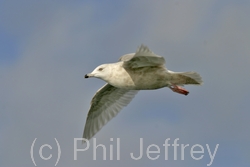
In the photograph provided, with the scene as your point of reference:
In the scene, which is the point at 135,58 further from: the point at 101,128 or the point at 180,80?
the point at 101,128

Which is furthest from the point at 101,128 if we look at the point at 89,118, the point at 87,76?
the point at 87,76

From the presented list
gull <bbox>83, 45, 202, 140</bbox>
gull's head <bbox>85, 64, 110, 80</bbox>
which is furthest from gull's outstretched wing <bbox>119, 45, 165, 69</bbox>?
gull's head <bbox>85, 64, 110, 80</bbox>

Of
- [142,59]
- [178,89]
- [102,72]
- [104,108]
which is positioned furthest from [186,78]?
[104,108]

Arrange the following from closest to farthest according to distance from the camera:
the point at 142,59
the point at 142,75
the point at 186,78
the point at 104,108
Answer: the point at 142,59 → the point at 142,75 → the point at 186,78 → the point at 104,108

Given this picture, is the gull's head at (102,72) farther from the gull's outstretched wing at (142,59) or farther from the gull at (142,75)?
the gull's outstretched wing at (142,59)

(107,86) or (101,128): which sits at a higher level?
(107,86)

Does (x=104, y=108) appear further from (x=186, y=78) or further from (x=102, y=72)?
(x=186, y=78)
